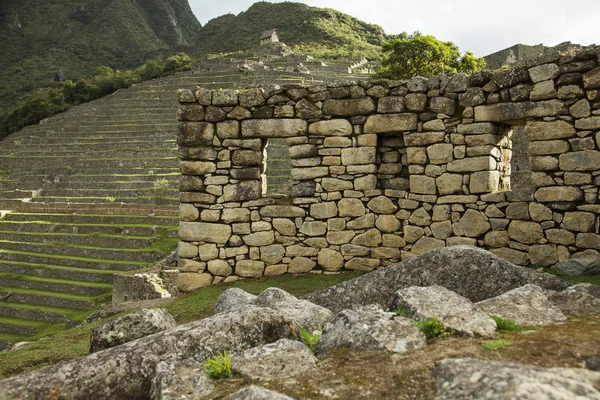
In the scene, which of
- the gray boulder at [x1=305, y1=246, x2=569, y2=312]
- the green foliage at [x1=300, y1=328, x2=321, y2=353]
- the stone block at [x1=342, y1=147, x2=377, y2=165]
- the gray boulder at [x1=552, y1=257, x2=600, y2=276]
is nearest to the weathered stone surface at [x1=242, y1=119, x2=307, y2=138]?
the stone block at [x1=342, y1=147, x2=377, y2=165]

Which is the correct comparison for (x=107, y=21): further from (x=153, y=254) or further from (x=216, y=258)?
(x=216, y=258)

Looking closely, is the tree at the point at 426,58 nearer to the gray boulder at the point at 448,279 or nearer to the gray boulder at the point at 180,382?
the gray boulder at the point at 448,279

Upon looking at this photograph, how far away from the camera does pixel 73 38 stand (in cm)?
10869

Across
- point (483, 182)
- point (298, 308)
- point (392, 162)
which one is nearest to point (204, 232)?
point (392, 162)

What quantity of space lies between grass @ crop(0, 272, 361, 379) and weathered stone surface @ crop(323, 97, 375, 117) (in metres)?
2.56

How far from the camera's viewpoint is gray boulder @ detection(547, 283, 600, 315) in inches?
151

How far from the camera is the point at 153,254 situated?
25.0m

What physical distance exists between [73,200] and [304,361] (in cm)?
3620

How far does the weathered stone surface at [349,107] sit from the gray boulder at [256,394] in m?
5.72

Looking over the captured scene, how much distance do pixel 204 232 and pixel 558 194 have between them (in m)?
5.37

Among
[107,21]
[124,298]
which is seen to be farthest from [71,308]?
[107,21]

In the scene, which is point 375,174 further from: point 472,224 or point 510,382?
point 510,382

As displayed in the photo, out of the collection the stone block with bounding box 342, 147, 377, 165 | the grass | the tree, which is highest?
the tree

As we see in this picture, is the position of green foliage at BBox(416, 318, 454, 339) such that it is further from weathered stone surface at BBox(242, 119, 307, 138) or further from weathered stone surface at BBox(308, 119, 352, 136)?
weathered stone surface at BBox(242, 119, 307, 138)
